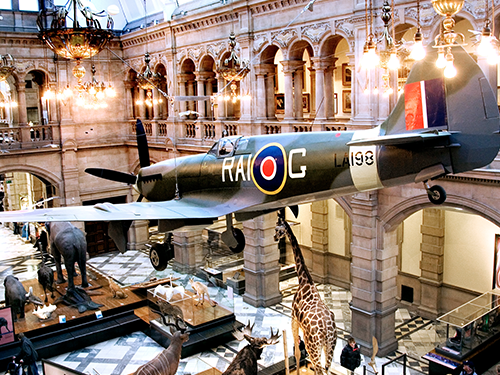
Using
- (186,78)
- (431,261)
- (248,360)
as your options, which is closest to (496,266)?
(431,261)

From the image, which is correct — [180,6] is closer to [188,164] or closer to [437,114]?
[188,164]

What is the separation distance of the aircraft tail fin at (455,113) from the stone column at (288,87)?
1099 centimetres

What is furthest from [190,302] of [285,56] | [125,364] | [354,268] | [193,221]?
[193,221]

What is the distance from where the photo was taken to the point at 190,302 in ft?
50.5

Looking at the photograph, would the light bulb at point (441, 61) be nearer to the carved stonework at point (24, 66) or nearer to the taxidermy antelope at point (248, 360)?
the taxidermy antelope at point (248, 360)

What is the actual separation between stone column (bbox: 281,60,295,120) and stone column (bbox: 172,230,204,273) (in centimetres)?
749

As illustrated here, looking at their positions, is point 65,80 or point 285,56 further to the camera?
point 65,80

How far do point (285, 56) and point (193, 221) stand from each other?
10499mm

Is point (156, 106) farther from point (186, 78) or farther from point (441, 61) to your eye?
point (441, 61)

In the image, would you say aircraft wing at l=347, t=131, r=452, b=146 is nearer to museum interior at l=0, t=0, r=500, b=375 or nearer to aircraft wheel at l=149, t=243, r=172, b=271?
museum interior at l=0, t=0, r=500, b=375

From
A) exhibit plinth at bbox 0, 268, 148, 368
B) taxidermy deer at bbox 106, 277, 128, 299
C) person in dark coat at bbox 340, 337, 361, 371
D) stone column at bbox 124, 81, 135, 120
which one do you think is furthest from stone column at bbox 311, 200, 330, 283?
stone column at bbox 124, 81, 135, 120

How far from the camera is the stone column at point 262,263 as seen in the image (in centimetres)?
1755

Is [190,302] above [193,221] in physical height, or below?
below

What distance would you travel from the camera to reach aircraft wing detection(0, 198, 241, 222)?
21.1ft
